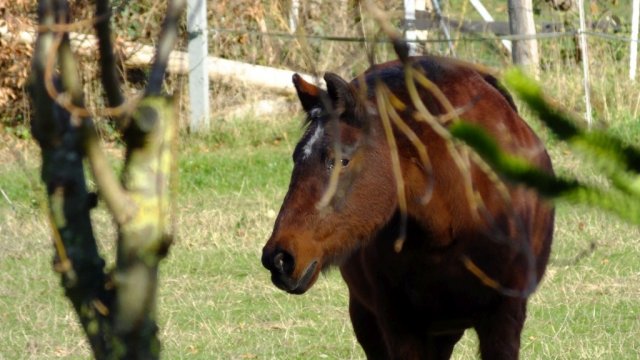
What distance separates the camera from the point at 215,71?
1434cm

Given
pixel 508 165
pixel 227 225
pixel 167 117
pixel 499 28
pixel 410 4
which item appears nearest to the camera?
pixel 508 165

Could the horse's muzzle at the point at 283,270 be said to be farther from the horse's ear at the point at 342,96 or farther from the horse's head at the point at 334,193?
the horse's ear at the point at 342,96

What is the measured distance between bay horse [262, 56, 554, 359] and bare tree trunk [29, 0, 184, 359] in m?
1.94

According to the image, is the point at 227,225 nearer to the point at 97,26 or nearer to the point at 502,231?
the point at 502,231

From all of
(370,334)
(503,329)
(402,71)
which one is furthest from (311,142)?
(370,334)

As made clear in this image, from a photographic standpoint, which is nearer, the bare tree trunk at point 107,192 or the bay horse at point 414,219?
the bare tree trunk at point 107,192

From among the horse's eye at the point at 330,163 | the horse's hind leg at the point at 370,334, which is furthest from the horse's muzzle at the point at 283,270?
the horse's hind leg at the point at 370,334

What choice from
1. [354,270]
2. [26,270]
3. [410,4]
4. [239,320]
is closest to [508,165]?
[354,270]

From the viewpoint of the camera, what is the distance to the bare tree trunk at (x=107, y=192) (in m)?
2.58

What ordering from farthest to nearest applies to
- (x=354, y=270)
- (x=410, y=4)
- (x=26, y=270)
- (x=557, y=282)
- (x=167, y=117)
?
(x=410, y=4), (x=26, y=270), (x=557, y=282), (x=354, y=270), (x=167, y=117)

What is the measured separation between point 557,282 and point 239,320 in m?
2.18

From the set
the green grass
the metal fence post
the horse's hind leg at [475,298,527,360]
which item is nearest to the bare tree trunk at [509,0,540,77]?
the green grass

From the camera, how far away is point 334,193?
4863 millimetres

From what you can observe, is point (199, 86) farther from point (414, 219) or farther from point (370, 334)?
point (414, 219)
